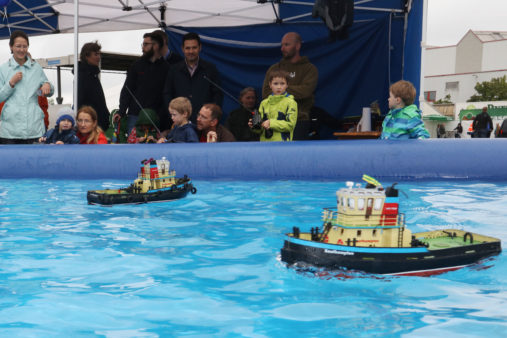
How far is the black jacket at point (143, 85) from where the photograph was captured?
8523 millimetres

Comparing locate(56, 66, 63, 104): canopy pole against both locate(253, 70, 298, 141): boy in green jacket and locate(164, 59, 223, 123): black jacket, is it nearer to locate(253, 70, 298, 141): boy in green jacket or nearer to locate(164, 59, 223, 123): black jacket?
locate(164, 59, 223, 123): black jacket

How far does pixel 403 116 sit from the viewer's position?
6473 millimetres

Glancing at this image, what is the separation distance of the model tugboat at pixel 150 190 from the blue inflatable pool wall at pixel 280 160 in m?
1.39

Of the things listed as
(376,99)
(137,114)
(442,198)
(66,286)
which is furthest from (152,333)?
(376,99)

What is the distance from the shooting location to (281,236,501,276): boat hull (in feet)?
8.48

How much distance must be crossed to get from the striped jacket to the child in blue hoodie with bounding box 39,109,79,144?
4215mm

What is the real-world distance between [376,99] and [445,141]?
4.25 metres

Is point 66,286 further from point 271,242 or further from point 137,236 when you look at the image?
point 271,242

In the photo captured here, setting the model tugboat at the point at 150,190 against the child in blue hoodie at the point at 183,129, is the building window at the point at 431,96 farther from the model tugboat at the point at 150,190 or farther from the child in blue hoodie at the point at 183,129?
the model tugboat at the point at 150,190

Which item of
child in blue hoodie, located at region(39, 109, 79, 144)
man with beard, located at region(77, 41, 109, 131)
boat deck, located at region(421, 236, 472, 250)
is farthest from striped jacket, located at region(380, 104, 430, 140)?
man with beard, located at region(77, 41, 109, 131)

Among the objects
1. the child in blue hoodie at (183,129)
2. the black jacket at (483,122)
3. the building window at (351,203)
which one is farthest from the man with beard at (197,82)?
the black jacket at (483,122)

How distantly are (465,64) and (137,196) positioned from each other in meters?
56.1

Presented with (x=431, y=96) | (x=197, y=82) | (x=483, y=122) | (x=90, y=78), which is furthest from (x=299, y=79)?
(x=431, y=96)

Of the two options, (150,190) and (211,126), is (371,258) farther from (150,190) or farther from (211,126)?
(211,126)
